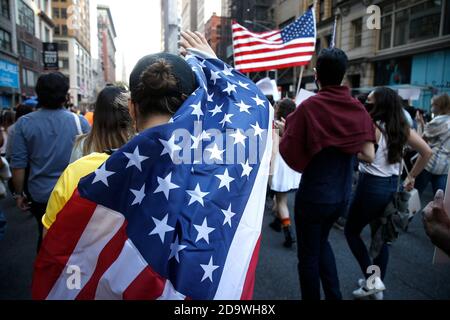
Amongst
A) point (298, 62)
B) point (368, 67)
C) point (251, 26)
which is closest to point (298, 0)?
point (251, 26)

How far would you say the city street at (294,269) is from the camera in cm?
339

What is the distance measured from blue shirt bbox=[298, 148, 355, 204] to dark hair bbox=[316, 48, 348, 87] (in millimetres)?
533

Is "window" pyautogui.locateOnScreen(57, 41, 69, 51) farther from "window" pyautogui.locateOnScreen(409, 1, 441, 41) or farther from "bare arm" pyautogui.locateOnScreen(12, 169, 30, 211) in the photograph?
"bare arm" pyautogui.locateOnScreen(12, 169, 30, 211)

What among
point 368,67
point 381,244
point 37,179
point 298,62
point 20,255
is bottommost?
point 20,255

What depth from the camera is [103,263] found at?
1277mm

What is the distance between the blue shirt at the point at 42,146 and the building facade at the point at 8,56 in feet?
58.7

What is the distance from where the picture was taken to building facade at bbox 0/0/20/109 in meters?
18.9

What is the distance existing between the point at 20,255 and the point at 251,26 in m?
34.1

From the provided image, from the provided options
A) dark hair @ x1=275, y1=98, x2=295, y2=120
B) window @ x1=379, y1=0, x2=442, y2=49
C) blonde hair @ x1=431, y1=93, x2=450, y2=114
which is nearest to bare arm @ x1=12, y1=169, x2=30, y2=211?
dark hair @ x1=275, y1=98, x2=295, y2=120

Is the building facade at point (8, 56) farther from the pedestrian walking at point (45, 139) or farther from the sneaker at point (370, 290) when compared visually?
the sneaker at point (370, 290)

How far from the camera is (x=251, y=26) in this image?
114 ft

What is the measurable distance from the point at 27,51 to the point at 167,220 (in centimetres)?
3626

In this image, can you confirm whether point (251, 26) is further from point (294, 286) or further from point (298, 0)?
point (294, 286)

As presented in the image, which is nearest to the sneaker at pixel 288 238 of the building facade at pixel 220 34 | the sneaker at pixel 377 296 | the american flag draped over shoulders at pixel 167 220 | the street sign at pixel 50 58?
the sneaker at pixel 377 296
